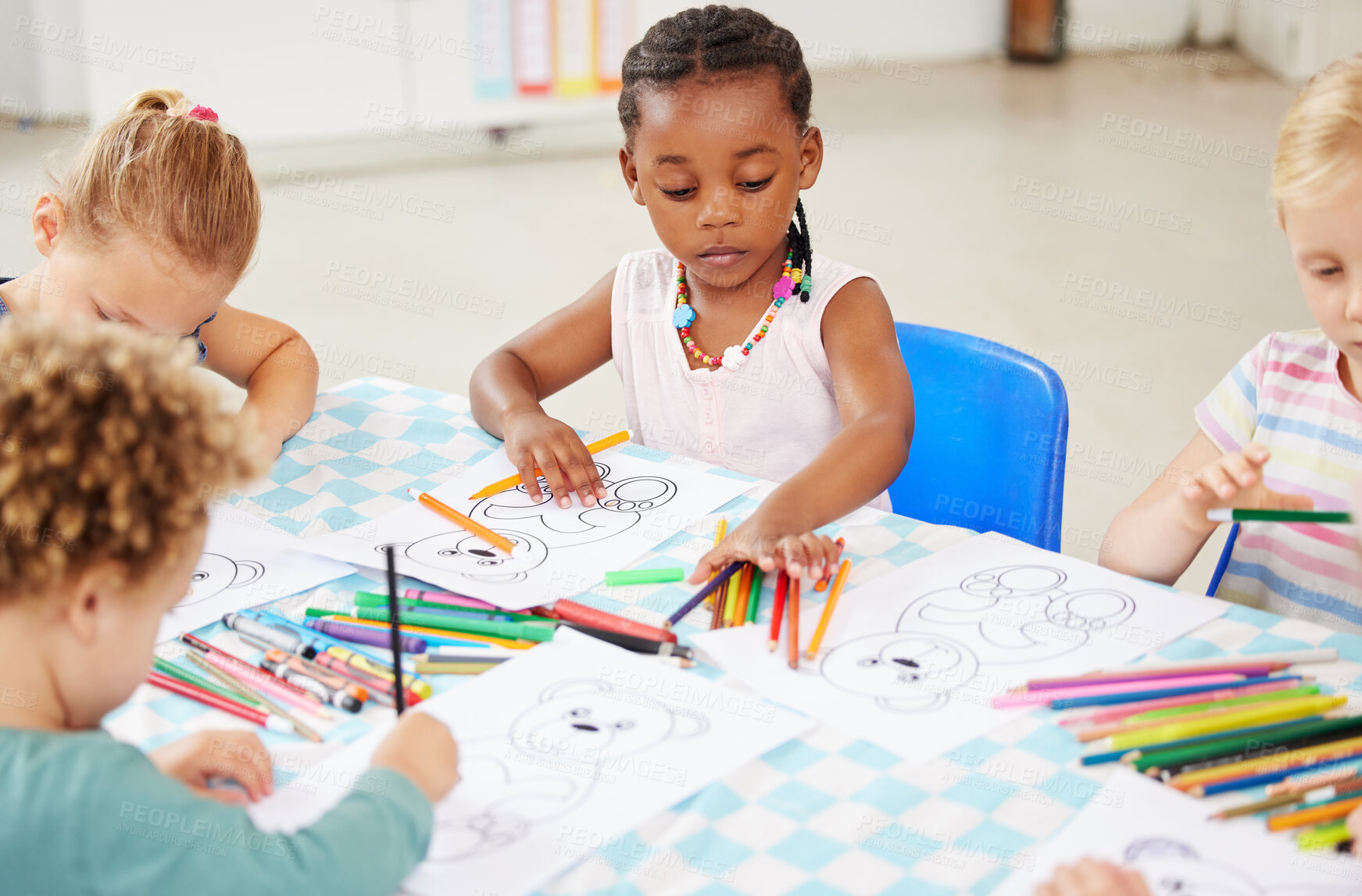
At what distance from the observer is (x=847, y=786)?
2.41 feet

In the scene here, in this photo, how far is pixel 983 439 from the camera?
137 cm

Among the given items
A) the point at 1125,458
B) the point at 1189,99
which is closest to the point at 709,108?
the point at 1125,458

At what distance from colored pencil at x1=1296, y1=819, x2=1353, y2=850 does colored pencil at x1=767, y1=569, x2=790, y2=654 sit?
0.35m

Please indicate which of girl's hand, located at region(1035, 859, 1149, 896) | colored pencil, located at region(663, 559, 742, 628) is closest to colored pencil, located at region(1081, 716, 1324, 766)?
girl's hand, located at region(1035, 859, 1149, 896)

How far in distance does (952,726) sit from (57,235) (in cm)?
98

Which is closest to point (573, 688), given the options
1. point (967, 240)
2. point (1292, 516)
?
point (1292, 516)

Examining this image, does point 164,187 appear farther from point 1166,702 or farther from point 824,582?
→ point 1166,702

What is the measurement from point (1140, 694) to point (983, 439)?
1.99ft

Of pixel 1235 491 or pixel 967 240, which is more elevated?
pixel 1235 491

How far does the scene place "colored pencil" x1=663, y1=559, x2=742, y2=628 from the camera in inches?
36.5

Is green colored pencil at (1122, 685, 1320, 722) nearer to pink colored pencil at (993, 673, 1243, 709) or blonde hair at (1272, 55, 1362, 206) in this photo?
pink colored pencil at (993, 673, 1243, 709)

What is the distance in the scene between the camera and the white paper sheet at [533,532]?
991 mm

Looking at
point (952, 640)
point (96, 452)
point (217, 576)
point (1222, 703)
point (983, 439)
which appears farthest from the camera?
point (983, 439)

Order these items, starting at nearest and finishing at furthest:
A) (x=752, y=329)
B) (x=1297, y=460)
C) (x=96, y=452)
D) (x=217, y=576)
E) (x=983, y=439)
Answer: (x=96, y=452)
(x=217, y=576)
(x=1297, y=460)
(x=983, y=439)
(x=752, y=329)
